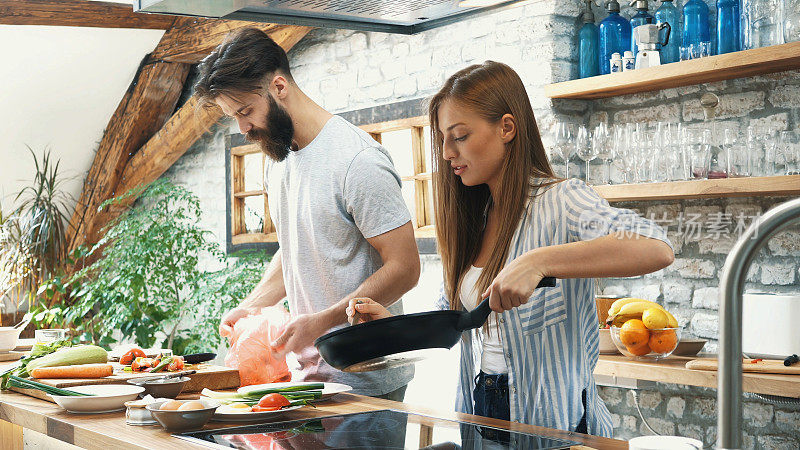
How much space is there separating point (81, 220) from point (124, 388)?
188 inches

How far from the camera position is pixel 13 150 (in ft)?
20.1

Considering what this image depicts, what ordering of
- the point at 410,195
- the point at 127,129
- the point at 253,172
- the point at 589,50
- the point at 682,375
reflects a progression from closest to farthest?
the point at 682,375, the point at 589,50, the point at 410,195, the point at 253,172, the point at 127,129

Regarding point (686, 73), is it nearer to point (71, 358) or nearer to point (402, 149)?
point (402, 149)

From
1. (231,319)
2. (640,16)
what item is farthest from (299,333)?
(640,16)

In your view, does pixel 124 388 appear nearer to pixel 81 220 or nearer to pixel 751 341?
pixel 751 341

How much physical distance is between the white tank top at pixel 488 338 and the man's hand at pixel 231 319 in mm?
733

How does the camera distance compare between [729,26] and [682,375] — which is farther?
[729,26]

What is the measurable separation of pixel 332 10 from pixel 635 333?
1.70 metres

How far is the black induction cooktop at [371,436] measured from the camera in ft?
5.18

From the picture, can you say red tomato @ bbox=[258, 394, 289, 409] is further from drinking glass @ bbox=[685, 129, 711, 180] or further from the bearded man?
drinking glass @ bbox=[685, 129, 711, 180]

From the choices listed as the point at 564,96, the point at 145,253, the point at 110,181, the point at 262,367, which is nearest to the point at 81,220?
the point at 110,181

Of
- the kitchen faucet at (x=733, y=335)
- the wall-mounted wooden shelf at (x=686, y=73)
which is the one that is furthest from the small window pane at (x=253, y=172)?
the kitchen faucet at (x=733, y=335)

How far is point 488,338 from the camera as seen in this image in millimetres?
1973

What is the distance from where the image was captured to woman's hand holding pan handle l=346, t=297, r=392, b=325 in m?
2.03
